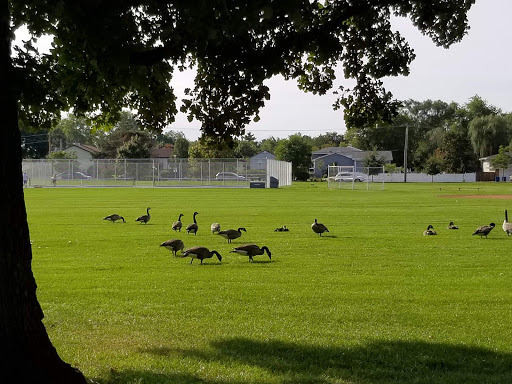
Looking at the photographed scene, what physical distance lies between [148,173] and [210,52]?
74.1 metres

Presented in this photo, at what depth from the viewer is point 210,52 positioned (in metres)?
7.32

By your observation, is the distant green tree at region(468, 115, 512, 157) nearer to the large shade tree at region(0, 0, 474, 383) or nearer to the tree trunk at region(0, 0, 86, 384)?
the large shade tree at region(0, 0, 474, 383)

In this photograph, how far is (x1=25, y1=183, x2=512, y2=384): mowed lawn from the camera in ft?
23.0

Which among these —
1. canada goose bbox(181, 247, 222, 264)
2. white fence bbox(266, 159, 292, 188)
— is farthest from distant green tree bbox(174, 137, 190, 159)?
canada goose bbox(181, 247, 222, 264)

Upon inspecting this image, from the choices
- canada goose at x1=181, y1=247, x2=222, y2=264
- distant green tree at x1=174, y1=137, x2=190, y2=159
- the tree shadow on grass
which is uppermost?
distant green tree at x1=174, y1=137, x2=190, y2=159

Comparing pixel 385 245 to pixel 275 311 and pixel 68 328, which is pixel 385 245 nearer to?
pixel 275 311

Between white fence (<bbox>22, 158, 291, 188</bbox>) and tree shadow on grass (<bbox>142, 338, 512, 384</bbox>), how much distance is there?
224 ft

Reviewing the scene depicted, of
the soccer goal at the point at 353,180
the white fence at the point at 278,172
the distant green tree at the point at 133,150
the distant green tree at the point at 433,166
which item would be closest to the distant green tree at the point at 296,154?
the soccer goal at the point at 353,180

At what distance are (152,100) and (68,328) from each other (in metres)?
3.55

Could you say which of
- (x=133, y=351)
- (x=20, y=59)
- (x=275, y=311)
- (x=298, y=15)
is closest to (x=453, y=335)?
(x=275, y=311)

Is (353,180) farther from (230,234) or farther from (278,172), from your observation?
(230,234)

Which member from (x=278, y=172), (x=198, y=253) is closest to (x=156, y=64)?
(x=198, y=253)

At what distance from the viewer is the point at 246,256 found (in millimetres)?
16203

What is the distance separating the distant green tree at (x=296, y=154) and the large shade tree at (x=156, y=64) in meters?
105
